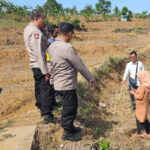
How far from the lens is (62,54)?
2.68 meters

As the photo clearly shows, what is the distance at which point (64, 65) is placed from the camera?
2.75 meters

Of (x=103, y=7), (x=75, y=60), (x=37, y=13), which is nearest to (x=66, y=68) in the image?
(x=75, y=60)

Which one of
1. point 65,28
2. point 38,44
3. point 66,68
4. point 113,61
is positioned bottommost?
point 113,61

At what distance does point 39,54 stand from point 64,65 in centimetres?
51

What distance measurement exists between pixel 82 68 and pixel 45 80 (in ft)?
2.59

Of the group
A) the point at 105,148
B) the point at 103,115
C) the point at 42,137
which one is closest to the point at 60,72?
the point at 42,137

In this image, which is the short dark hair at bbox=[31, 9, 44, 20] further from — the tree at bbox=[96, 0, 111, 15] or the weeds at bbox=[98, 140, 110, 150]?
the tree at bbox=[96, 0, 111, 15]

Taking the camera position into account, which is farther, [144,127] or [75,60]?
[144,127]

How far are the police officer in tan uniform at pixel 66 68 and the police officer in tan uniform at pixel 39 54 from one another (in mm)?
216

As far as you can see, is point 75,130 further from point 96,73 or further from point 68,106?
point 96,73

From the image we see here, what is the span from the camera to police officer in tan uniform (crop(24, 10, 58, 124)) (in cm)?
299

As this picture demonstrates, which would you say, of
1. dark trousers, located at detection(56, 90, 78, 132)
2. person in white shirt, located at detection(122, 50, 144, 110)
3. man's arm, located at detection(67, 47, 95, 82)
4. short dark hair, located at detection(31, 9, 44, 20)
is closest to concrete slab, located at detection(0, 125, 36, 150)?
dark trousers, located at detection(56, 90, 78, 132)

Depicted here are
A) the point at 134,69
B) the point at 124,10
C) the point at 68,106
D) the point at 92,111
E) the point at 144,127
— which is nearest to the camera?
the point at 68,106

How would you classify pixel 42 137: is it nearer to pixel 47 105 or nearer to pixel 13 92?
pixel 47 105
